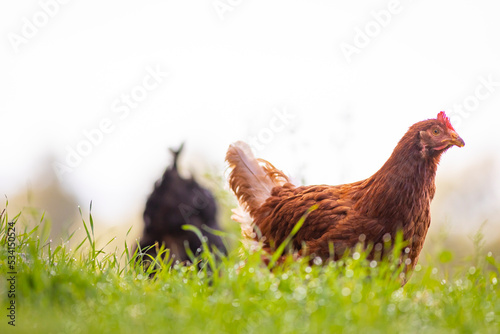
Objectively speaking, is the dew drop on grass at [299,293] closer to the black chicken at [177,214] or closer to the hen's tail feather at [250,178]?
the hen's tail feather at [250,178]

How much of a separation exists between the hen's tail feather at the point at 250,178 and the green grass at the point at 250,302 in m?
1.46

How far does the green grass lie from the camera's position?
239 centimetres

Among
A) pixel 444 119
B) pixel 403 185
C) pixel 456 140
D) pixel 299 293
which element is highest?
pixel 444 119

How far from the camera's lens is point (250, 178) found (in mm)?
4875

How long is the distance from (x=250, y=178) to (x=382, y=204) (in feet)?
4.91

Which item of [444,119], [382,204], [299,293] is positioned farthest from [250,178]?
[299,293]

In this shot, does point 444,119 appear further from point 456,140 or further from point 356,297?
point 356,297

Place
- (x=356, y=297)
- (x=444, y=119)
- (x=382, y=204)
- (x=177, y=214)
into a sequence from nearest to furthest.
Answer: (x=356, y=297) < (x=382, y=204) < (x=444, y=119) < (x=177, y=214)

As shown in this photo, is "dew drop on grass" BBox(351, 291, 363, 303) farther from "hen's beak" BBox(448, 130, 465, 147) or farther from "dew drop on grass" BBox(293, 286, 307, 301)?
"hen's beak" BBox(448, 130, 465, 147)

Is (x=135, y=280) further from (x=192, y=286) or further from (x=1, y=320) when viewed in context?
(x=1, y=320)

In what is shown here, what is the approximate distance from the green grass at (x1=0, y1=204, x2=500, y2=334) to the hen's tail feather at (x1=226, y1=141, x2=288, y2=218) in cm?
146

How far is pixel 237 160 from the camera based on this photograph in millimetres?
5004

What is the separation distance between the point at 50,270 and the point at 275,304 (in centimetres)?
145

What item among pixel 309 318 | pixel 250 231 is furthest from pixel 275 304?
pixel 250 231
